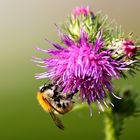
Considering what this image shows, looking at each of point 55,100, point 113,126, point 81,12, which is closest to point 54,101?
point 55,100

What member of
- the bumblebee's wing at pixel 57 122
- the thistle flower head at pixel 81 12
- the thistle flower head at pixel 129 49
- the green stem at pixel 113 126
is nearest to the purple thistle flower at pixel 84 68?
the thistle flower head at pixel 129 49

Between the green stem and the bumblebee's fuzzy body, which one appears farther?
the green stem

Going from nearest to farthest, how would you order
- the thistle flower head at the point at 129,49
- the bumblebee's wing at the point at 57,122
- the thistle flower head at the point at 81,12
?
the thistle flower head at the point at 129,49 → the bumblebee's wing at the point at 57,122 → the thistle flower head at the point at 81,12

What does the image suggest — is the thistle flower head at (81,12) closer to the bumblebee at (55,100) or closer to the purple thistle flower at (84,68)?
the purple thistle flower at (84,68)

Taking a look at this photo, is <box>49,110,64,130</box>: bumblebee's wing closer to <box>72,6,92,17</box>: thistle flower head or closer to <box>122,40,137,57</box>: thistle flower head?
<box>122,40,137,57</box>: thistle flower head

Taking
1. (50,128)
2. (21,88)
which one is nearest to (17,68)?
(21,88)

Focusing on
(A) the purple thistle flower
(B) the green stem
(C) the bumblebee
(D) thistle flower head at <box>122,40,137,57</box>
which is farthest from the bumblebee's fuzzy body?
(D) thistle flower head at <box>122,40,137,57</box>

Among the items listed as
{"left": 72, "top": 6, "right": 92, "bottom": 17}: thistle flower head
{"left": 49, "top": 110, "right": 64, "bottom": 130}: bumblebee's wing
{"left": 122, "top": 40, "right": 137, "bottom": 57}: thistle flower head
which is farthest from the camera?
{"left": 72, "top": 6, "right": 92, "bottom": 17}: thistle flower head
